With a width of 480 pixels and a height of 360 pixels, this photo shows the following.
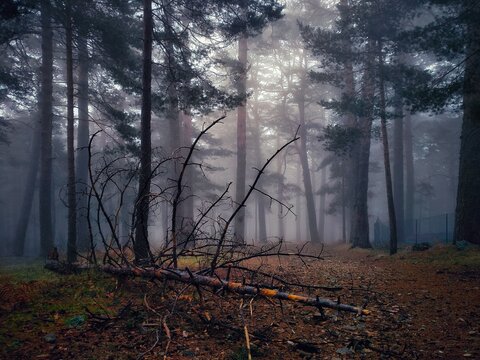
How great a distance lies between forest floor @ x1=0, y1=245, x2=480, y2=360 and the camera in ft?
10.7

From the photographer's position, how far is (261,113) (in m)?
34.0

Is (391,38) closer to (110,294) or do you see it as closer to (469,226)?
(469,226)

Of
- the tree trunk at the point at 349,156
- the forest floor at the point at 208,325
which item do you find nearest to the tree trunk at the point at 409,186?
the tree trunk at the point at 349,156

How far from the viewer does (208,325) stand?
12.8 ft

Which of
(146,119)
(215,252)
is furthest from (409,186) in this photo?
(215,252)

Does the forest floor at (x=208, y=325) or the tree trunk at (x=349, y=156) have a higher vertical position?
the tree trunk at (x=349, y=156)

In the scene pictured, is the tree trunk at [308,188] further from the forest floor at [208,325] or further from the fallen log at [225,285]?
the fallen log at [225,285]

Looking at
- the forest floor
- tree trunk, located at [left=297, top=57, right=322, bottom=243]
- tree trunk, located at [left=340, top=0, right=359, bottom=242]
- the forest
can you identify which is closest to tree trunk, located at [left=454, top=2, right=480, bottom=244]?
the forest

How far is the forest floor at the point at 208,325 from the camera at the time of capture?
10.7ft

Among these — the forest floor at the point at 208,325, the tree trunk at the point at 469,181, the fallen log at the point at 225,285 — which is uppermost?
the tree trunk at the point at 469,181

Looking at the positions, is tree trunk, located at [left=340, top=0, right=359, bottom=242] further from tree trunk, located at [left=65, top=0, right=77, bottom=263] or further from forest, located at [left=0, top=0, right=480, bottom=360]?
tree trunk, located at [left=65, top=0, right=77, bottom=263]

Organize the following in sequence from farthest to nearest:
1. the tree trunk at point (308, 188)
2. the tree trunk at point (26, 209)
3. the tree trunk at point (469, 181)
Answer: the tree trunk at point (308, 188)
the tree trunk at point (26, 209)
the tree trunk at point (469, 181)

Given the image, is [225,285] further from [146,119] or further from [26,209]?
[26,209]

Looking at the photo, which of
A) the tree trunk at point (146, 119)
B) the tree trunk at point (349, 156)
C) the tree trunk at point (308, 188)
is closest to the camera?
the tree trunk at point (146, 119)
